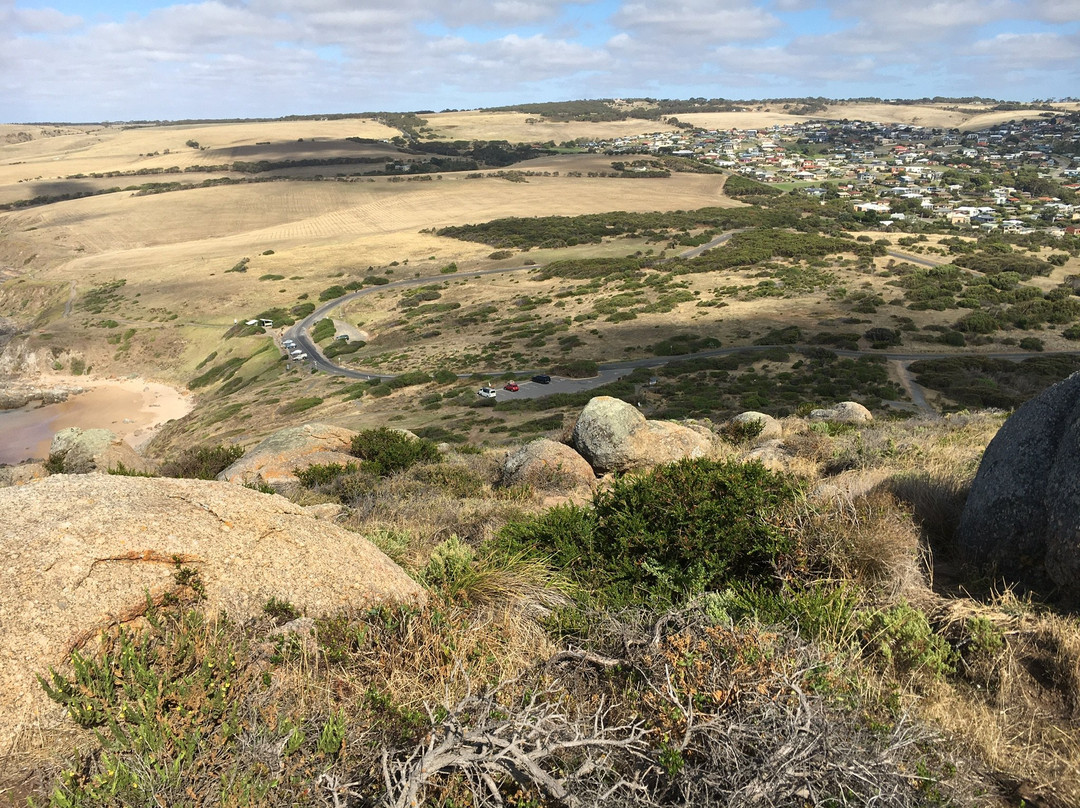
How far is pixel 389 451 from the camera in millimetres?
16234

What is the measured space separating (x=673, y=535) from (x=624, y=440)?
333 inches

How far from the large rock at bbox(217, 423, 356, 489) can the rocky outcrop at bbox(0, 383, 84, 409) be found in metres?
58.2

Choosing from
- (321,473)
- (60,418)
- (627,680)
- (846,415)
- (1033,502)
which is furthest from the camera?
(60,418)

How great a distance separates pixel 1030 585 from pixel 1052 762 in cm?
206

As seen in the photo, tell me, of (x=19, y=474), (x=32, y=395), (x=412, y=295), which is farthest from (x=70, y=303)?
(x=19, y=474)

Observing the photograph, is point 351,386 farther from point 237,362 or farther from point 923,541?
point 923,541

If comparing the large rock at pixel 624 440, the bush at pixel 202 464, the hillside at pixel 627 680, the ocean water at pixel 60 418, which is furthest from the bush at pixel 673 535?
the ocean water at pixel 60 418

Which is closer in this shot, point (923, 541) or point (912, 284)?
point (923, 541)

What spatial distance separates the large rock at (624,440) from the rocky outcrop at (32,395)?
212 feet

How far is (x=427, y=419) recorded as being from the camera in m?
40.6

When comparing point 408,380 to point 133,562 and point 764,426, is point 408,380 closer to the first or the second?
point 764,426

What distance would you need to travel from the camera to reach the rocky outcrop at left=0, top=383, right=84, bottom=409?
60344 mm

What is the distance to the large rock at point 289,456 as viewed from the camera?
15.0 m

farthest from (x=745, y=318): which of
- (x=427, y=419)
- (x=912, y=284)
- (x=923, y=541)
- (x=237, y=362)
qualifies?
(x=923, y=541)
